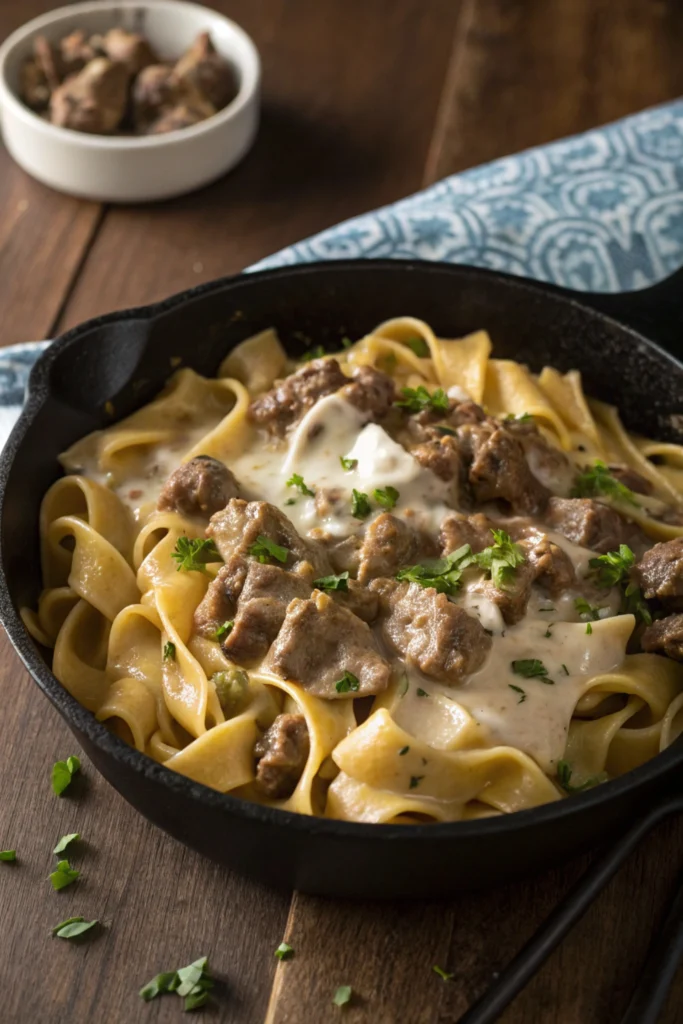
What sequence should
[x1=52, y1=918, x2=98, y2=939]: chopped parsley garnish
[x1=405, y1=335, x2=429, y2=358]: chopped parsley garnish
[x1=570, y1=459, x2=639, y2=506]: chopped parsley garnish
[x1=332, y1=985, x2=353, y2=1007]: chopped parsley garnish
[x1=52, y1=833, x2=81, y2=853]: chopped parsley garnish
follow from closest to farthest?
[x1=332, y1=985, x2=353, y2=1007]: chopped parsley garnish < [x1=52, y1=918, x2=98, y2=939]: chopped parsley garnish < [x1=52, y1=833, x2=81, y2=853]: chopped parsley garnish < [x1=570, y1=459, x2=639, y2=506]: chopped parsley garnish < [x1=405, y1=335, x2=429, y2=358]: chopped parsley garnish

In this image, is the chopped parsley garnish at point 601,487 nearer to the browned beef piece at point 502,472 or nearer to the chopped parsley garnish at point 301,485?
the browned beef piece at point 502,472

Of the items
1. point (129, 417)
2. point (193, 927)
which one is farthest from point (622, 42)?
point (193, 927)

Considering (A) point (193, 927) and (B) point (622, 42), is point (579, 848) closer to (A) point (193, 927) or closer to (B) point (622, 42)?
(A) point (193, 927)

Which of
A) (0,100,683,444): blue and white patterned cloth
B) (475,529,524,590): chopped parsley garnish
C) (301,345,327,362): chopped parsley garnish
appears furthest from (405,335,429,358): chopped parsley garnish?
(475,529,524,590): chopped parsley garnish

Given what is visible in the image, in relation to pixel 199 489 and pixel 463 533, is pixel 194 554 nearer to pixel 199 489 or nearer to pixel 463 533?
pixel 199 489

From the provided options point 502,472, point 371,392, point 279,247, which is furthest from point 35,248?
point 502,472

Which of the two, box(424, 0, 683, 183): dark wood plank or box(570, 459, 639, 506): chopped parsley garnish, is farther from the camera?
box(424, 0, 683, 183): dark wood plank

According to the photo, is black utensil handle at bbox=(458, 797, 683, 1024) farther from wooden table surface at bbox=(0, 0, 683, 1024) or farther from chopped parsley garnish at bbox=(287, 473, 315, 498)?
chopped parsley garnish at bbox=(287, 473, 315, 498)
